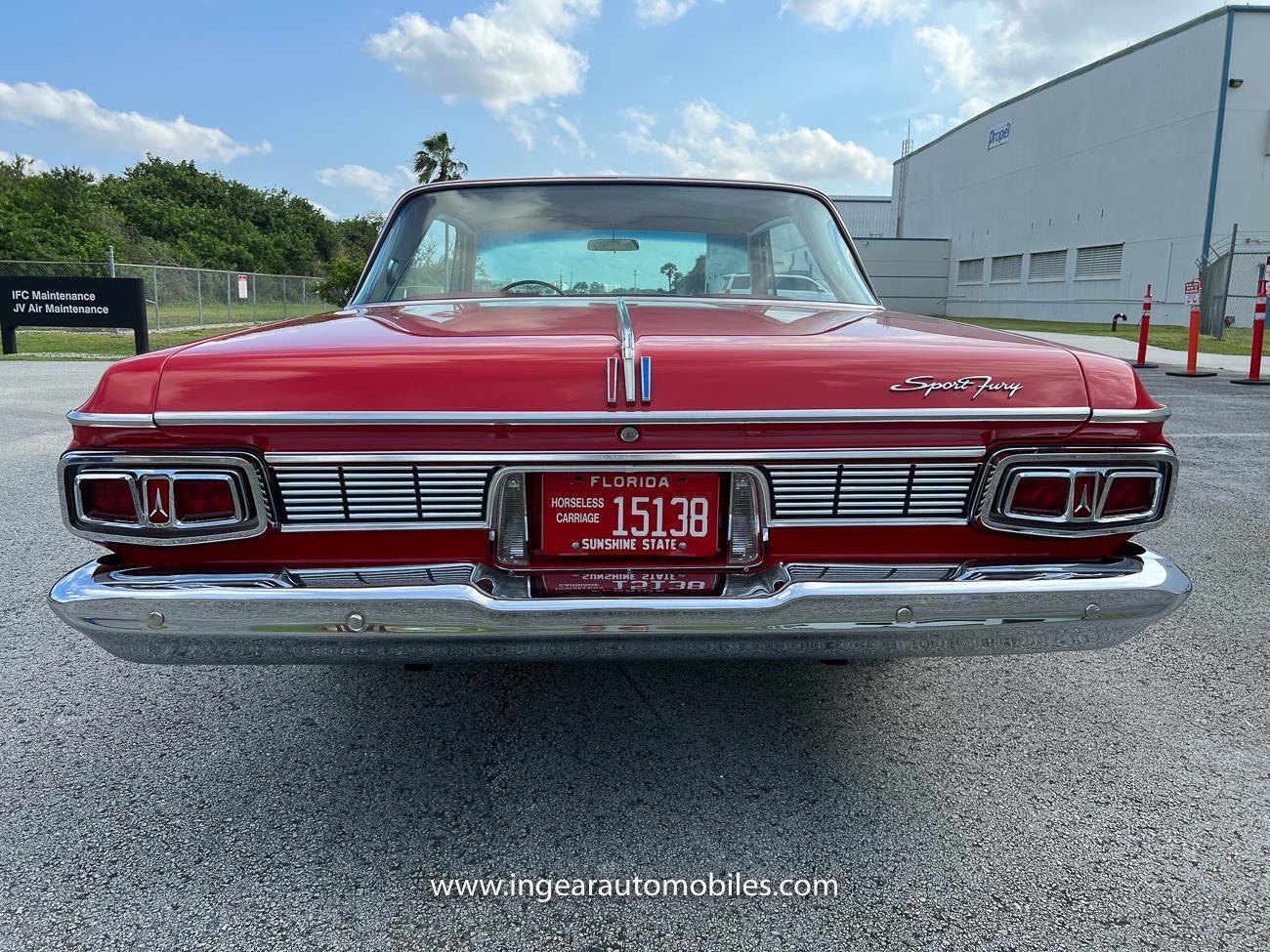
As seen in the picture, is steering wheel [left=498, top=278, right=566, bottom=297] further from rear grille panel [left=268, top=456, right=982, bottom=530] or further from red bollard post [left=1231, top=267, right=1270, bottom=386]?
red bollard post [left=1231, top=267, right=1270, bottom=386]

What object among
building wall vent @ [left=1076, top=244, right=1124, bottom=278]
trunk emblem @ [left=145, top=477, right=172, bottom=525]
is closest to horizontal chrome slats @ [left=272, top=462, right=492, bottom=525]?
trunk emblem @ [left=145, top=477, right=172, bottom=525]

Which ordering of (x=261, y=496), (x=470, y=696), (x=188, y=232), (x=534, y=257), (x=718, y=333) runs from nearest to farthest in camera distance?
(x=261, y=496)
(x=718, y=333)
(x=470, y=696)
(x=534, y=257)
(x=188, y=232)

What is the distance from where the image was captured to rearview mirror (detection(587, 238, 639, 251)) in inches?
116

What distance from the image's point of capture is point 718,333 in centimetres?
196

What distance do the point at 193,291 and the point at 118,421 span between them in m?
23.8

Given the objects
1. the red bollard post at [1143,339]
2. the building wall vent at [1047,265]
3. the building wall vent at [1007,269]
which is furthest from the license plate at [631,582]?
the building wall vent at [1007,269]

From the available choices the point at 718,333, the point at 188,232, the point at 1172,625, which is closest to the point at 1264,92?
the point at 1172,625

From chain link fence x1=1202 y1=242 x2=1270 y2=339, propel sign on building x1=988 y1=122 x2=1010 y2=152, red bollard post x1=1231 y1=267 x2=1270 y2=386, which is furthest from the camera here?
propel sign on building x1=988 y1=122 x2=1010 y2=152

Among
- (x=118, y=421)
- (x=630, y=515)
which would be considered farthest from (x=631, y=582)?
(x=118, y=421)

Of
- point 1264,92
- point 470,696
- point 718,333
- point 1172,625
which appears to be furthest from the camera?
point 1264,92

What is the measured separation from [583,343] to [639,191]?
1358mm

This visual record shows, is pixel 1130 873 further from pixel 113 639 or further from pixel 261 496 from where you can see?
pixel 113 639

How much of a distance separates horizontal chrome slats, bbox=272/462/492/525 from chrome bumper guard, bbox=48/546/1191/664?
0.37 ft

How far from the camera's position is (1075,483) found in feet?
5.99
